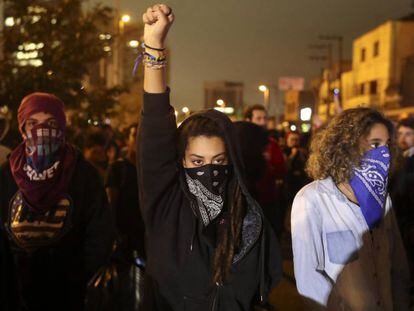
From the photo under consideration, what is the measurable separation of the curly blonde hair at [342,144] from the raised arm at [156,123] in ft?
3.55

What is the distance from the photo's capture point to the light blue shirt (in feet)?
9.62

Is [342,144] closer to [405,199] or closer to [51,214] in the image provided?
[51,214]

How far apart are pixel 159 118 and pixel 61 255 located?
160 centimetres

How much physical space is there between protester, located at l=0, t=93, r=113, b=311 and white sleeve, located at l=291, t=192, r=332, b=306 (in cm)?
147

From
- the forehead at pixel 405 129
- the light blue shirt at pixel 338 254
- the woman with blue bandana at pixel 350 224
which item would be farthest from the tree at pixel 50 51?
the light blue shirt at pixel 338 254

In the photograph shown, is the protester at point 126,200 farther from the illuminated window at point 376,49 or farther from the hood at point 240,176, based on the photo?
the illuminated window at point 376,49

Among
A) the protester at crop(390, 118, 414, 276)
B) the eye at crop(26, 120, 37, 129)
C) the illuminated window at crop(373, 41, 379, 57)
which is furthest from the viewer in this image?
the illuminated window at crop(373, 41, 379, 57)

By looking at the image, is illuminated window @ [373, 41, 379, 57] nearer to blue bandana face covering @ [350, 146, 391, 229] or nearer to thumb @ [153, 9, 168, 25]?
blue bandana face covering @ [350, 146, 391, 229]

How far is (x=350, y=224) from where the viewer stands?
3.08m

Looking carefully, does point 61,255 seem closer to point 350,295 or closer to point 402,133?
point 350,295

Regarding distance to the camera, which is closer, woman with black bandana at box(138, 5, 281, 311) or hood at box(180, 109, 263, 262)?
woman with black bandana at box(138, 5, 281, 311)

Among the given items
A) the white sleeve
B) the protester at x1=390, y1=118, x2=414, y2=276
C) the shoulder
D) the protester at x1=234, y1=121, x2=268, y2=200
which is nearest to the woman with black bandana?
the white sleeve

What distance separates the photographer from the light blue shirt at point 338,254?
2.93 m

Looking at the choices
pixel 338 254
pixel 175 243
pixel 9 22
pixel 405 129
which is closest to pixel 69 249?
pixel 175 243
